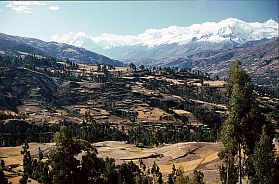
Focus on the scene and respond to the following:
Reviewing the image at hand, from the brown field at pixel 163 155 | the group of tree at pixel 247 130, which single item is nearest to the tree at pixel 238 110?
the group of tree at pixel 247 130

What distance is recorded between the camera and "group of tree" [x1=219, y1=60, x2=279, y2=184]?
163 feet

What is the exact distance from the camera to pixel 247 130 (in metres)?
50.8

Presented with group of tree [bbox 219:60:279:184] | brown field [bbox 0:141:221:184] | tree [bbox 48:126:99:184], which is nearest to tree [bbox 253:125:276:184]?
group of tree [bbox 219:60:279:184]

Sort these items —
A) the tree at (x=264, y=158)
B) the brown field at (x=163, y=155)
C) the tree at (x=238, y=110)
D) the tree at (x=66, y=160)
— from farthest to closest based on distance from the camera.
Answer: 1. the brown field at (x=163, y=155)
2. the tree at (x=264, y=158)
3. the tree at (x=238, y=110)
4. the tree at (x=66, y=160)

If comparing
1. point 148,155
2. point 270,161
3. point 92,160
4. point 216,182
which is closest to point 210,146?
point 148,155

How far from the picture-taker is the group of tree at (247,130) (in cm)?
4981

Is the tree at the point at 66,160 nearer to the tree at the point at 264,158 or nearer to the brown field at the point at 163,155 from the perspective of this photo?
the tree at the point at 264,158

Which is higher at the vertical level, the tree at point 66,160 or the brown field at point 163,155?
the tree at point 66,160

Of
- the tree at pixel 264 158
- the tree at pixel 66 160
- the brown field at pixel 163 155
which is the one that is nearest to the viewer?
the tree at pixel 66 160

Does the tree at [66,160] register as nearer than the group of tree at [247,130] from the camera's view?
Yes

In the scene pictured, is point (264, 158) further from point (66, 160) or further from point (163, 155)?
point (163, 155)

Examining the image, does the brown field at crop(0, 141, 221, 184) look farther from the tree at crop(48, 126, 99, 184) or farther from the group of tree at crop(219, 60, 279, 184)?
the tree at crop(48, 126, 99, 184)

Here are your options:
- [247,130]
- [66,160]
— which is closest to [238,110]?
[247,130]

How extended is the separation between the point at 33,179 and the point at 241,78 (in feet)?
265
